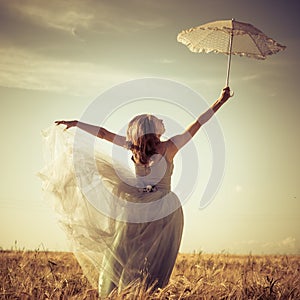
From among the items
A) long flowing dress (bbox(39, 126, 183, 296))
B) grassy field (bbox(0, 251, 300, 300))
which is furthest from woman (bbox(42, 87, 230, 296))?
grassy field (bbox(0, 251, 300, 300))

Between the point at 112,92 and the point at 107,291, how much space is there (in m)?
3.12

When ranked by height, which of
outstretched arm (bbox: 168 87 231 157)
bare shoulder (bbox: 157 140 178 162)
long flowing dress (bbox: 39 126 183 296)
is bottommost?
long flowing dress (bbox: 39 126 183 296)

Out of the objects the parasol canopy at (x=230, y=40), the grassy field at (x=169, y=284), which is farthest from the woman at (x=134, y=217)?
the parasol canopy at (x=230, y=40)

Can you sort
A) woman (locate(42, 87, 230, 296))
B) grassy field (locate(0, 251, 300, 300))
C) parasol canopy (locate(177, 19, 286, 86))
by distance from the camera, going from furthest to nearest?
parasol canopy (locate(177, 19, 286, 86)) → woman (locate(42, 87, 230, 296)) → grassy field (locate(0, 251, 300, 300))

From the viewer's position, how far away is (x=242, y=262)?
958 centimetres

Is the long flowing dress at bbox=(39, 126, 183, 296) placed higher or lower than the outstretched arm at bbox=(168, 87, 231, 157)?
lower

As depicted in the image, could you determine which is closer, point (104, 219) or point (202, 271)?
point (104, 219)

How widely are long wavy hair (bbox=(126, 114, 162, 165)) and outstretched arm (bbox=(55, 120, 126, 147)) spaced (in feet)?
0.43

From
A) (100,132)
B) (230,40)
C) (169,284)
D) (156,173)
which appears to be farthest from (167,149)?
(230,40)

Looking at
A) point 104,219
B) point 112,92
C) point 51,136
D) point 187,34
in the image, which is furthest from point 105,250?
point 187,34

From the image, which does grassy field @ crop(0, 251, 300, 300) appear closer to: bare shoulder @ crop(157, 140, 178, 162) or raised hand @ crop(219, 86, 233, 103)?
bare shoulder @ crop(157, 140, 178, 162)

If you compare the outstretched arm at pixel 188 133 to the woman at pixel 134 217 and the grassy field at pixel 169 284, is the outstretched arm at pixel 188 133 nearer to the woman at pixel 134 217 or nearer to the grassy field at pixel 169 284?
the woman at pixel 134 217

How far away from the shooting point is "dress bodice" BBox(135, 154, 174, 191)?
638 centimetres

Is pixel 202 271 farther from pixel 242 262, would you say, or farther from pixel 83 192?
pixel 83 192
